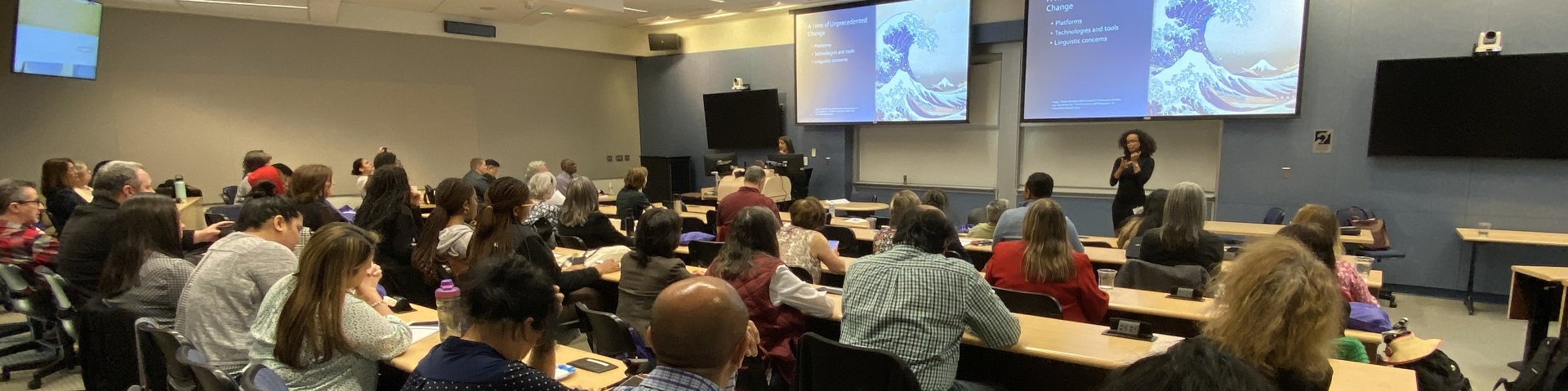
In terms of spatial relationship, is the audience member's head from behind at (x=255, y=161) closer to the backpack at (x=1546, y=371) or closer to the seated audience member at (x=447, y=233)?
the seated audience member at (x=447, y=233)

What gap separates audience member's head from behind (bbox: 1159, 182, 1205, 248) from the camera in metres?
3.64

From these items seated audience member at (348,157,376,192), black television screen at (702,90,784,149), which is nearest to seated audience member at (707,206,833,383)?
seated audience member at (348,157,376,192)

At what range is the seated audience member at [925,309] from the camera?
7.94 ft

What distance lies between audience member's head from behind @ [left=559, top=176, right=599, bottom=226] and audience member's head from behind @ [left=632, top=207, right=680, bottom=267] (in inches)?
75.1

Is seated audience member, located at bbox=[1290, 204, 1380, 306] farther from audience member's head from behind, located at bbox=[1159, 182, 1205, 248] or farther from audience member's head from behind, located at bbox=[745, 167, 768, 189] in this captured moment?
audience member's head from behind, located at bbox=[745, 167, 768, 189]

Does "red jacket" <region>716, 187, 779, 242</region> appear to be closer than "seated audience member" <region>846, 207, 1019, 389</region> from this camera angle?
No

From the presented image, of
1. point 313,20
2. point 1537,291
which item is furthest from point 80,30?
point 1537,291

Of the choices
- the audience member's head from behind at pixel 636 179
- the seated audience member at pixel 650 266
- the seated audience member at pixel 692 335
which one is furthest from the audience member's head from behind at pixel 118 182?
the seated audience member at pixel 692 335

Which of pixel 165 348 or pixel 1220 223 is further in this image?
pixel 1220 223

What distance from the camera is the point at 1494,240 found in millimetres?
5488

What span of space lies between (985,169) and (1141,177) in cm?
252

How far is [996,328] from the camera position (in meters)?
2.45

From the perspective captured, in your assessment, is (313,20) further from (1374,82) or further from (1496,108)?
(1496,108)

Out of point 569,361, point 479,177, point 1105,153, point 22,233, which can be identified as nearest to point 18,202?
point 22,233
